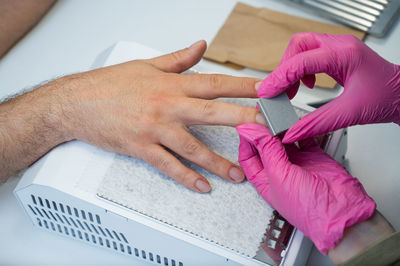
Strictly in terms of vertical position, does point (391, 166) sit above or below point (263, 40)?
below

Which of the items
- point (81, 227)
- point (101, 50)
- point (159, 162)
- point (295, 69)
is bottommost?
point (81, 227)

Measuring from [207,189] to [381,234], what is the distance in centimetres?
40

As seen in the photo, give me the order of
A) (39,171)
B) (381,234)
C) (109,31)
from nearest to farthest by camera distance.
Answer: (381,234), (39,171), (109,31)

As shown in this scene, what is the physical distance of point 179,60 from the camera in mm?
1151

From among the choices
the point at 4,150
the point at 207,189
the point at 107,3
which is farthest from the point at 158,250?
the point at 107,3

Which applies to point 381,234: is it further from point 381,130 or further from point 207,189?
point 381,130

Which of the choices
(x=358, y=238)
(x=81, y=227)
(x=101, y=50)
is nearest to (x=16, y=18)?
(x=101, y=50)

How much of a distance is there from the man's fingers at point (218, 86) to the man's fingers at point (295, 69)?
0.08m

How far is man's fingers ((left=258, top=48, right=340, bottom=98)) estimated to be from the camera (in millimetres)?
948

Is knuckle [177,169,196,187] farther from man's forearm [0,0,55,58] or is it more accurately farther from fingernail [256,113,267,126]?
man's forearm [0,0,55,58]

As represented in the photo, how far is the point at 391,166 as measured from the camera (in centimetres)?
125

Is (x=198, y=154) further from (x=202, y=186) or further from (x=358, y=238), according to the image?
(x=358, y=238)

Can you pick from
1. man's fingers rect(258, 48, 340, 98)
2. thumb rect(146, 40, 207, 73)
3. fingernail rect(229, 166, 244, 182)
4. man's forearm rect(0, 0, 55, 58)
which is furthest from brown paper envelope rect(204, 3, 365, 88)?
man's forearm rect(0, 0, 55, 58)

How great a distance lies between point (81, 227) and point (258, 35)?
0.93 meters
